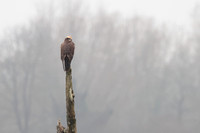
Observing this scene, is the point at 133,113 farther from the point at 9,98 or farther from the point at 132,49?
the point at 9,98

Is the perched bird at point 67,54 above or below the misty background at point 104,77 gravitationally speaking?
below

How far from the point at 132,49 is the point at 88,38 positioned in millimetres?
5905

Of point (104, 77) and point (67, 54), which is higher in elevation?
point (104, 77)

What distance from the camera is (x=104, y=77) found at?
48750 mm

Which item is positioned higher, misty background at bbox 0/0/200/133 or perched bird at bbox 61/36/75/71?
misty background at bbox 0/0/200/133

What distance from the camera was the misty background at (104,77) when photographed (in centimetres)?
4494

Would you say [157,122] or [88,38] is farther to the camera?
[88,38]

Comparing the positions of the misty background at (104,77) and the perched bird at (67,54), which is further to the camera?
the misty background at (104,77)

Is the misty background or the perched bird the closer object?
the perched bird

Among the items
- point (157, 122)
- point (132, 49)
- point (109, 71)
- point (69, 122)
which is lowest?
point (69, 122)

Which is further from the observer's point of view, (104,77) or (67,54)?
(104,77)

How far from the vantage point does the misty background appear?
44.9 m

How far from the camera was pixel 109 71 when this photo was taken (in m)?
49.4

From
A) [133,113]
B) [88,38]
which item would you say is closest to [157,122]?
[133,113]
